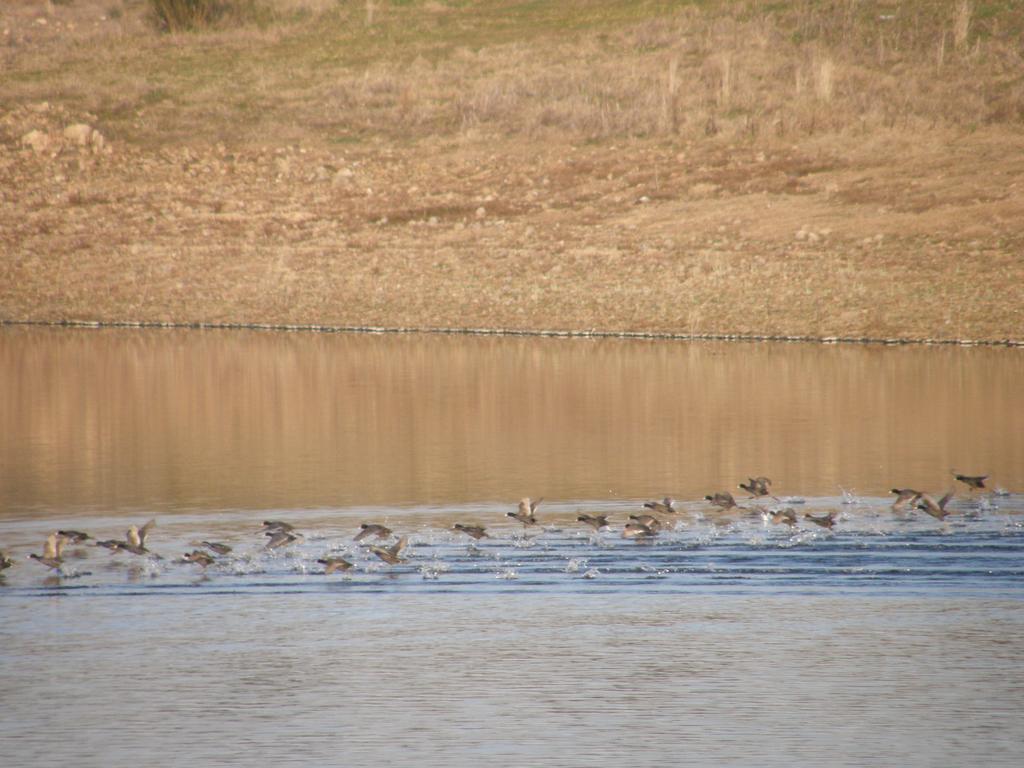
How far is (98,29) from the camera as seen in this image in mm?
65812

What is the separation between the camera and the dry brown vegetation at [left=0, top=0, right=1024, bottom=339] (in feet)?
131

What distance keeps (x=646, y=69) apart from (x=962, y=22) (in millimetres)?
10015

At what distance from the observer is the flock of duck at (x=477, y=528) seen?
50.4 ft

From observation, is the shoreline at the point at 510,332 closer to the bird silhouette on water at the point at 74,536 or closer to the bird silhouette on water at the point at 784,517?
the bird silhouette on water at the point at 784,517

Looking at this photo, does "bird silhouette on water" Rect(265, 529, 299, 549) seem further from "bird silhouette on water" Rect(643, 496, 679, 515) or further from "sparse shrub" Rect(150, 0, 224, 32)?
"sparse shrub" Rect(150, 0, 224, 32)

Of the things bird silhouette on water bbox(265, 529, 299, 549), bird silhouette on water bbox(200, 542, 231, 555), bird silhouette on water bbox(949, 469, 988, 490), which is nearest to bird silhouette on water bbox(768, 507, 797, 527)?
bird silhouette on water bbox(949, 469, 988, 490)

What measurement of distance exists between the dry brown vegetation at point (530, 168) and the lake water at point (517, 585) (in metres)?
11.8

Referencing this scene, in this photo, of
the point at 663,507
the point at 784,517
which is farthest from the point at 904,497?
the point at 663,507

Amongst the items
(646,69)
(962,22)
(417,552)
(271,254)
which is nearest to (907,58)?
(962,22)

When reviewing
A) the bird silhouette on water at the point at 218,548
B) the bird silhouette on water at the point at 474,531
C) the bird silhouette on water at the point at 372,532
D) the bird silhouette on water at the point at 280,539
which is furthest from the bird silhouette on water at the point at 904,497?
the bird silhouette on water at the point at 218,548

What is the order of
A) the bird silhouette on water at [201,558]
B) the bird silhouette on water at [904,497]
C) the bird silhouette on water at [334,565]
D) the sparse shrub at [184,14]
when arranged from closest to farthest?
1. the bird silhouette on water at [334,565]
2. the bird silhouette on water at [201,558]
3. the bird silhouette on water at [904,497]
4. the sparse shrub at [184,14]

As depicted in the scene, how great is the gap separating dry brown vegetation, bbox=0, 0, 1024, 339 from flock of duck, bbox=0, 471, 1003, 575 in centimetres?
1965

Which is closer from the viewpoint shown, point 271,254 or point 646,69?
point 271,254

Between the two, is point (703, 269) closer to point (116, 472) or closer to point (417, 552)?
point (116, 472)
